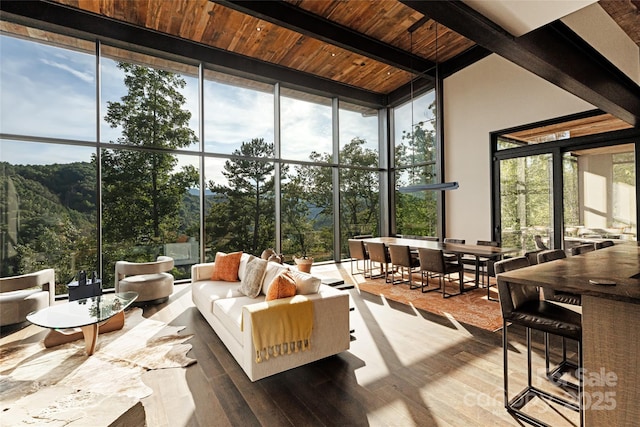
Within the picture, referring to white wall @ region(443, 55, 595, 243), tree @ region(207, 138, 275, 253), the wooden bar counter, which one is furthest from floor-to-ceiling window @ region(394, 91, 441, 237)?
the wooden bar counter

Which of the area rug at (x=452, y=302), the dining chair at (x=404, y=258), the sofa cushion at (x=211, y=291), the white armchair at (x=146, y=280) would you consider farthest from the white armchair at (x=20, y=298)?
the dining chair at (x=404, y=258)

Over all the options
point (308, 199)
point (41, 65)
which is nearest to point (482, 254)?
point (308, 199)

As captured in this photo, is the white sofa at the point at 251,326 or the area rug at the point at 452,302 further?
the area rug at the point at 452,302

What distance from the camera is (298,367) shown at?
107 inches

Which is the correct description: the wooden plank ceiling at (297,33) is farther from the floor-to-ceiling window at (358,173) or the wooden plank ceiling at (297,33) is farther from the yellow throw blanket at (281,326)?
the yellow throw blanket at (281,326)

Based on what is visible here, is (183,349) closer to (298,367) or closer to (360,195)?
(298,367)

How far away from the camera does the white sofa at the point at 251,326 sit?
94.9 inches

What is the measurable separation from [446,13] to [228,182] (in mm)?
5281

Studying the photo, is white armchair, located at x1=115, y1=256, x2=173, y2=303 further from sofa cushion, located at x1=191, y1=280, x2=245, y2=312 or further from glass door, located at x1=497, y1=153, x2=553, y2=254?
glass door, located at x1=497, y1=153, x2=553, y2=254

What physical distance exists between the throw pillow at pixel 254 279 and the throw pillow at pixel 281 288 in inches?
27.5

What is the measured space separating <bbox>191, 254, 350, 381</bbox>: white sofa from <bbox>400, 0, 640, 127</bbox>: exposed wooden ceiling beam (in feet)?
7.51

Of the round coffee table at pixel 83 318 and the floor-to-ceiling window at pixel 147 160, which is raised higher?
the floor-to-ceiling window at pixel 147 160

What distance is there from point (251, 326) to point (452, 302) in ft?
11.1

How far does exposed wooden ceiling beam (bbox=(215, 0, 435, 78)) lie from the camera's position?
4.37 meters
